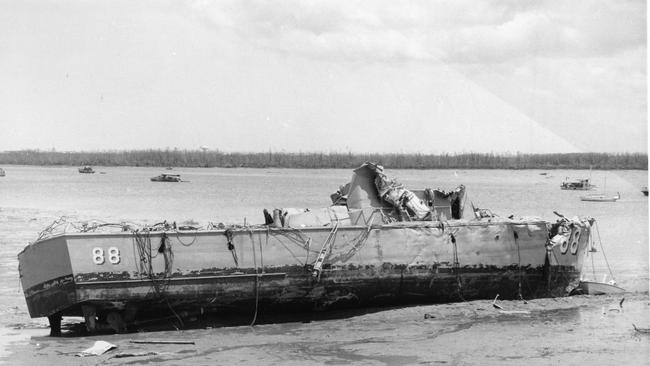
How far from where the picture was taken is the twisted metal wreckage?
14859 mm

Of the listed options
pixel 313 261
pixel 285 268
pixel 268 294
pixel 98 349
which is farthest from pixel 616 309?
pixel 98 349

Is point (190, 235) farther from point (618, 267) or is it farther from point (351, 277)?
point (618, 267)

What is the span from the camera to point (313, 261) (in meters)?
16.0

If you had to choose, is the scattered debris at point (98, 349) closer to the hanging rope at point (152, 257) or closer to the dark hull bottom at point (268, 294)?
the dark hull bottom at point (268, 294)

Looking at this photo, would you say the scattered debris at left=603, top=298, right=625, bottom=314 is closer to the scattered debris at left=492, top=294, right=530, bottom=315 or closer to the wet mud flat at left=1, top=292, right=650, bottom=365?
the wet mud flat at left=1, top=292, right=650, bottom=365

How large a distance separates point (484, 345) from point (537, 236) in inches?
188

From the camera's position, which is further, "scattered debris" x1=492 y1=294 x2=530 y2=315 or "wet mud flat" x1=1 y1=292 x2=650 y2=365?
"scattered debris" x1=492 y1=294 x2=530 y2=315

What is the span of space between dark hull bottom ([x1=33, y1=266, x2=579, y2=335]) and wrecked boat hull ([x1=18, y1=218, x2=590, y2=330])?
20 millimetres

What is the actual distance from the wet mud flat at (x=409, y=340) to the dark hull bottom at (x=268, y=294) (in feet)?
1.00

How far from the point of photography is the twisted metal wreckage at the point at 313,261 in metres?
14.9

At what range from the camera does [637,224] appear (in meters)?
40.8

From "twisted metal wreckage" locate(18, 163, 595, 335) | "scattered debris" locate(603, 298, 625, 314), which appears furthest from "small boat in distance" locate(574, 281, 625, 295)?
"scattered debris" locate(603, 298, 625, 314)

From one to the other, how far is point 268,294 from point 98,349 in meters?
3.61

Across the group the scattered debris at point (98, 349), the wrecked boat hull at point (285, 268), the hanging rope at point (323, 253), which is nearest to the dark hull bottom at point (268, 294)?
the wrecked boat hull at point (285, 268)
